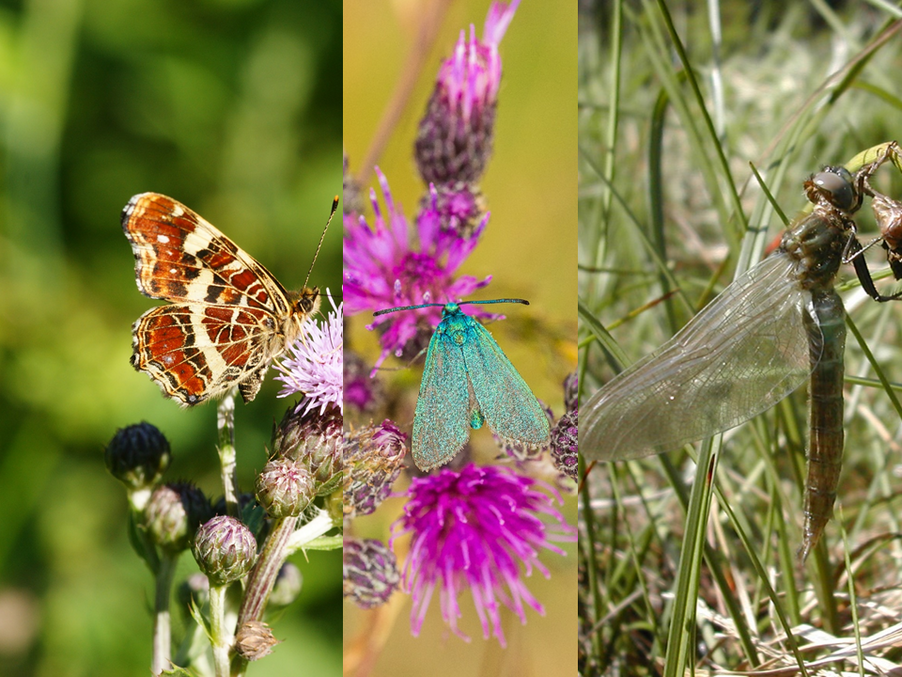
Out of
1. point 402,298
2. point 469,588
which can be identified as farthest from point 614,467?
point 402,298

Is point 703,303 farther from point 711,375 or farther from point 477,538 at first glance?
point 477,538

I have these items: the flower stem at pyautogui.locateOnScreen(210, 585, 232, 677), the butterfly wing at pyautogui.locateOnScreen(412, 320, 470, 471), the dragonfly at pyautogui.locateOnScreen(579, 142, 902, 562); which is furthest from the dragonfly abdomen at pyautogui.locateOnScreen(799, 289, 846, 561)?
the flower stem at pyautogui.locateOnScreen(210, 585, 232, 677)

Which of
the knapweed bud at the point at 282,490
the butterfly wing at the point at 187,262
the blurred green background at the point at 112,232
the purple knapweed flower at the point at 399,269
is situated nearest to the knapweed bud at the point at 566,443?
the purple knapweed flower at the point at 399,269

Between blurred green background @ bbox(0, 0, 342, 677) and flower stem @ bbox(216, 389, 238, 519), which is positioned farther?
blurred green background @ bbox(0, 0, 342, 677)

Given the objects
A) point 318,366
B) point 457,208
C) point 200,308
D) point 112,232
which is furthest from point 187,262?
point 112,232

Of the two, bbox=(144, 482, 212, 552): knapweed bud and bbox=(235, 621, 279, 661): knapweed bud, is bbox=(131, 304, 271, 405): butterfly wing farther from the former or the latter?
bbox=(235, 621, 279, 661): knapweed bud
